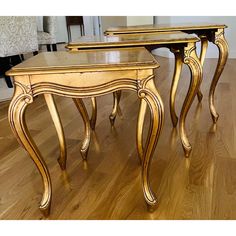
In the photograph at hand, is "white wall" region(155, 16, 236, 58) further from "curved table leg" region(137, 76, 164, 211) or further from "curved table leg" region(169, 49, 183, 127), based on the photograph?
"curved table leg" region(137, 76, 164, 211)

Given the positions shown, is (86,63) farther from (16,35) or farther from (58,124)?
(16,35)

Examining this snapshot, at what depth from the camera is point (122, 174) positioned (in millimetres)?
1183

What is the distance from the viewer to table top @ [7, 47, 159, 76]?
763 millimetres

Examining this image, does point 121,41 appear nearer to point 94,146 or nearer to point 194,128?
point 94,146

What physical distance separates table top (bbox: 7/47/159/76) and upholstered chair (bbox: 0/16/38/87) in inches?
65.7

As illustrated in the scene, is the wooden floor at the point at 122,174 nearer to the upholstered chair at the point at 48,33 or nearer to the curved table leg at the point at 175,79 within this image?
the curved table leg at the point at 175,79

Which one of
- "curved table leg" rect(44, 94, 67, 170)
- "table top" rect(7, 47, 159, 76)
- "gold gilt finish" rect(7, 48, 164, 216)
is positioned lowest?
"curved table leg" rect(44, 94, 67, 170)

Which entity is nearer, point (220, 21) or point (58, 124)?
point (58, 124)

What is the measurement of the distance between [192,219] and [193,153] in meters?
0.46

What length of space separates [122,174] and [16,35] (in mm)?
1881

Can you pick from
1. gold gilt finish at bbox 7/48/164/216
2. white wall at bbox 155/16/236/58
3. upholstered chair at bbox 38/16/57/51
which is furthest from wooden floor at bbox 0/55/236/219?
white wall at bbox 155/16/236/58

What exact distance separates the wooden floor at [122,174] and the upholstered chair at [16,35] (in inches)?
35.2

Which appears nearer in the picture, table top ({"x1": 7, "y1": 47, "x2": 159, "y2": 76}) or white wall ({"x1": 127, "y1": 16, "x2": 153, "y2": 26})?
table top ({"x1": 7, "y1": 47, "x2": 159, "y2": 76})

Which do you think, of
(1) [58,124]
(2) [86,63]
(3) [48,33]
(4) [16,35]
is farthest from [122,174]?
(3) [48,33]
